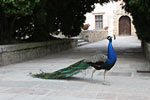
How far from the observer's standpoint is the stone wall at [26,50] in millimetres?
9690

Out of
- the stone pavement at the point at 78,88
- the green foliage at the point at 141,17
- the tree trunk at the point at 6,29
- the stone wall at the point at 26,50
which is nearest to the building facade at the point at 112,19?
the stone wall at the point at 26,50

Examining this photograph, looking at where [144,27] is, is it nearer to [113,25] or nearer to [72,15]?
[72,15]

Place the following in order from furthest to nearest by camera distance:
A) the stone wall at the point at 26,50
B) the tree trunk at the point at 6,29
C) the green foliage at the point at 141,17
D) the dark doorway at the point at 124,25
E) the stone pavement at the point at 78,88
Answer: the dark doorway at the point at 124,25
the tree trunk at the point at 6,29
the stone wall at the point at 26,50
the green foliage at the point at 141,17
the stone pavement at the point at 78,88

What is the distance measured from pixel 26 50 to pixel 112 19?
2694 cm

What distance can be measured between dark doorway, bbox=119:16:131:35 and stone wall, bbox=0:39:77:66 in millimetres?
21745

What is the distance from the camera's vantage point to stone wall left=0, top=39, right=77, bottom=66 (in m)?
9.69

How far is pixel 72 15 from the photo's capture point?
15.3 m

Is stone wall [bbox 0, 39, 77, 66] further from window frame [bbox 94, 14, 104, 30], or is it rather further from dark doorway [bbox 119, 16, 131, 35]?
window frame [bbox 94, 14, 104, 30]

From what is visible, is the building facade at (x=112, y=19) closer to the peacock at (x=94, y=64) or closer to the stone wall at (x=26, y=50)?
the stone wall at (x=26, y=50)

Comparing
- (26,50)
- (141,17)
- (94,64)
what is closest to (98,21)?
(26,50)

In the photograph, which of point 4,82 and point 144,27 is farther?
point 144,27

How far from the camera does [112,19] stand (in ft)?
120

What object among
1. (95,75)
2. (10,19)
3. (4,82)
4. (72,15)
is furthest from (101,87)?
(72,15)

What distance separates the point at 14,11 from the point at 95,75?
4337 millimetres
